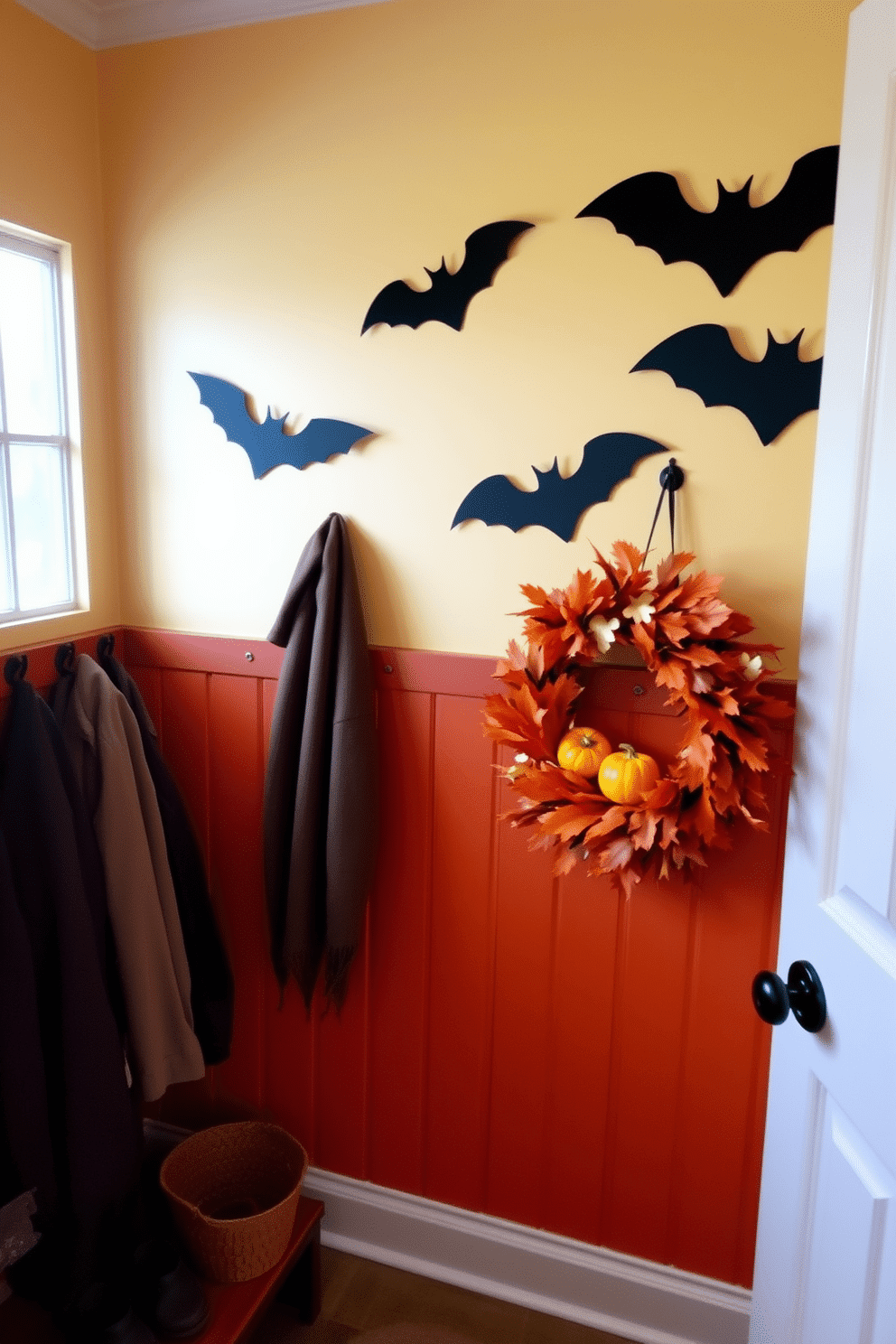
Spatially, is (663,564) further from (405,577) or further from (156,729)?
(156,729)

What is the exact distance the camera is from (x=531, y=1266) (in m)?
1.84

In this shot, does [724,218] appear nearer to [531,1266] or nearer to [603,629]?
[603,629]

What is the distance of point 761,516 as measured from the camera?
150 centimetres

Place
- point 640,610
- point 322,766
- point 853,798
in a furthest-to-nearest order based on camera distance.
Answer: point 322,766 < point 640,610 < point 853,798

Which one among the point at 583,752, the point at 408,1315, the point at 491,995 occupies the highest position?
the point at 583,752

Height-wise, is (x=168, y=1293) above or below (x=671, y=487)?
below

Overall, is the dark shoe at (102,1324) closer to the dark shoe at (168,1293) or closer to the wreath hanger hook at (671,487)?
the dark shoe at (168,1293)

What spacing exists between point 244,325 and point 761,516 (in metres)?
1.03

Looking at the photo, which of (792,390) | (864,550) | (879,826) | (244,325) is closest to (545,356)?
(792,390)

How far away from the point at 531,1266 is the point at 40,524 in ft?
5.83

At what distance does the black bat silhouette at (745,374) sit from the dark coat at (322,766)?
0.66 metres

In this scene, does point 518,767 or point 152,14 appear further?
point 152,14

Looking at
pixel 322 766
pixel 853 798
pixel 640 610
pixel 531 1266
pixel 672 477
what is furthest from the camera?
pixel 531 1266

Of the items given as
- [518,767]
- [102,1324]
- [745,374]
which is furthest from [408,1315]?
[745,374]
